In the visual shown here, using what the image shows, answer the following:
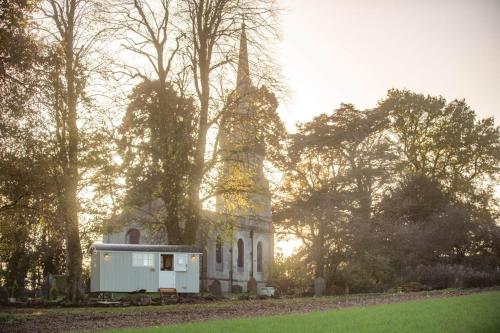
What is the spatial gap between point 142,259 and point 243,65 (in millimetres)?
11791

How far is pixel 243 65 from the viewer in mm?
34406

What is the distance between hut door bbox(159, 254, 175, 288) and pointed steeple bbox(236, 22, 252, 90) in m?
10.1

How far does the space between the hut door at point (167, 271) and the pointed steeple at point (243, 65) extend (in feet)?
33.0

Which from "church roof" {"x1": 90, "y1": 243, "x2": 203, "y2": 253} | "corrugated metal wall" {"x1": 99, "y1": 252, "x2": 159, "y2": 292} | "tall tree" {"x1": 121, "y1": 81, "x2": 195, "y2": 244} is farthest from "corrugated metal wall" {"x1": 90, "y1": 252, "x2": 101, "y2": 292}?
"tall tree" {"x1": 121, "y1": 81, "x2": 195, "y2": 244}

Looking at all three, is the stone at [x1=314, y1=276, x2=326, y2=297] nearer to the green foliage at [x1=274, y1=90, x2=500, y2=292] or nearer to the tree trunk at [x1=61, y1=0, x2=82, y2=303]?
the green foliage at [x1=274, y1=90, x2=500, y2=292]

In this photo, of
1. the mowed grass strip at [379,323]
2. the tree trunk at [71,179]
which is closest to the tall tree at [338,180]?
the tree trunk at [71,179]

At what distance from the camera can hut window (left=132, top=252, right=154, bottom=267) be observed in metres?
36.2

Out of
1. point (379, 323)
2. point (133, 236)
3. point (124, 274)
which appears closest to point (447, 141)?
point (133, 236)

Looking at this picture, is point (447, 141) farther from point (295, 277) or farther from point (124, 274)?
point (124, 274)

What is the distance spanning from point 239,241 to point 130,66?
2983 cm

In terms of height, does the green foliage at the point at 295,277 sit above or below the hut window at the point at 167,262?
below

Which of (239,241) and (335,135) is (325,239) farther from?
(239,241)

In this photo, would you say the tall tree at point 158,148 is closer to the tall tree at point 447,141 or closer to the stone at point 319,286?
the stone at point 319,286

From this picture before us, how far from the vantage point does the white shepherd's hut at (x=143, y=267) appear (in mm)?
35531
